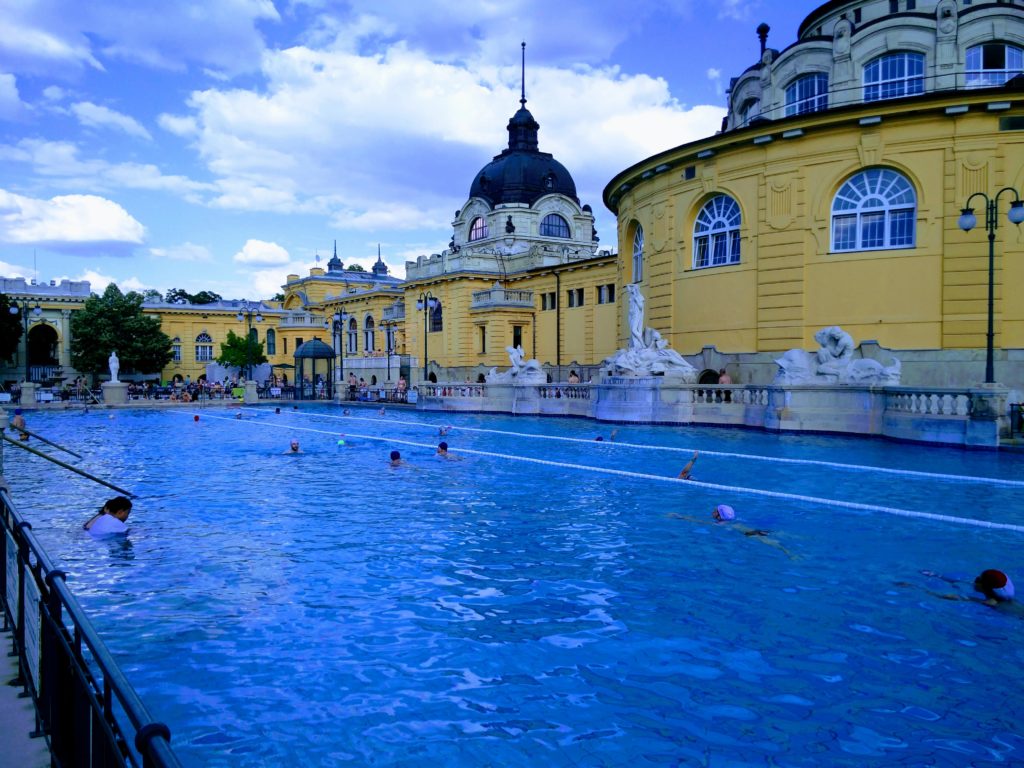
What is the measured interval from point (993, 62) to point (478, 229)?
37.6 metres

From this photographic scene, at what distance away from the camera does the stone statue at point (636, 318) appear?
89.4ft

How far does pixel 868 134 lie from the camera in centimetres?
2511

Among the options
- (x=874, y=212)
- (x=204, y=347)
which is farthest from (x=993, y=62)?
(x=204, y=347)

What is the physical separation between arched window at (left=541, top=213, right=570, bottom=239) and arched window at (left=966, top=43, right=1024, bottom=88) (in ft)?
107

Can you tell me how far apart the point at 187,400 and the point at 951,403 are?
134 feet

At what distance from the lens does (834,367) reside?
21.8 m

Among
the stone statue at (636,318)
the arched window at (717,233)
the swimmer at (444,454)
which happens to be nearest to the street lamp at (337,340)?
the stone statue at (636,318)

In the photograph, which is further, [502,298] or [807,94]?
[502,298]

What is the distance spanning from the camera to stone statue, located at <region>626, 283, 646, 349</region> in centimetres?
2725

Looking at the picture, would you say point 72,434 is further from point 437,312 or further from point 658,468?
point 437,312

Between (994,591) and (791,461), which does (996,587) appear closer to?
(994,591)

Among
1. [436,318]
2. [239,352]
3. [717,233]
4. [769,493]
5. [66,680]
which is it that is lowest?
[769,493]

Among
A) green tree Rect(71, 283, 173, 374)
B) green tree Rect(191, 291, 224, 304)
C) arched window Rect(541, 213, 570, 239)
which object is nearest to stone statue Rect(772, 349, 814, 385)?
arched window Rect(541, 213, 570, 239)

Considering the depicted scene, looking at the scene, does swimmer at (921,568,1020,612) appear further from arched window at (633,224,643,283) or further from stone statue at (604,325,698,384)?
→ arched window at (633,224,643,283)
